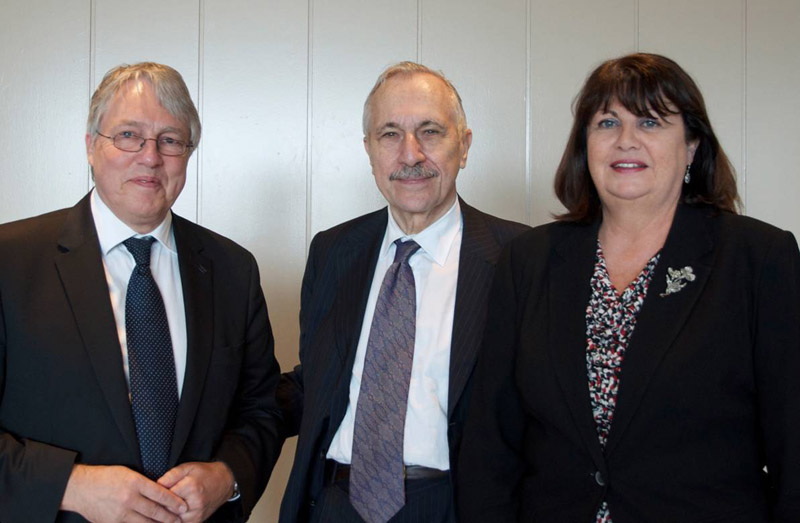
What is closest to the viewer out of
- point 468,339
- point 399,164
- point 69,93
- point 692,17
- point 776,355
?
point 776,355

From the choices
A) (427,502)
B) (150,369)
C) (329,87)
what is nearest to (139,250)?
(150,369)

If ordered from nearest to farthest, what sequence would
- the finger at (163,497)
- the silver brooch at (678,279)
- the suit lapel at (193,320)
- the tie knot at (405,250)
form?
the silver brooch at (678,279) < the finger at (163,497) < the suit lapel at (193,320) < the tie knot at (405,250)

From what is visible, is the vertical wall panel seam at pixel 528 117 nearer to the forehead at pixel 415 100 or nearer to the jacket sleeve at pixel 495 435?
the forehead at pixel 415 100

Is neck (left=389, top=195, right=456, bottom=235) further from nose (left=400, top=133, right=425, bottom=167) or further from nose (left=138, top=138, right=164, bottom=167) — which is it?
nose (left=138, top=138, right=164, bottom=167)

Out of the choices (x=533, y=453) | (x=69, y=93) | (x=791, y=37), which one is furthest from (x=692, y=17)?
(x=69, y=93)

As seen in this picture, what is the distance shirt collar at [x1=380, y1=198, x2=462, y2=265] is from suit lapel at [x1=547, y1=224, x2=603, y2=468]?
1.26ft

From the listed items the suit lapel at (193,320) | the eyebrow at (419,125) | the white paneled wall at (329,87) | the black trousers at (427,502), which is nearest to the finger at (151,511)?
the suit lapel at (193,320)

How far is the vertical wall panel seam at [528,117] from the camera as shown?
10.4ft

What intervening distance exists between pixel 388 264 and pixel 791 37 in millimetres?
2190

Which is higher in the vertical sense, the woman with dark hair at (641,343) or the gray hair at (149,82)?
the gray hair at (149,82)

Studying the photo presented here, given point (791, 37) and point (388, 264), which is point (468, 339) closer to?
point (388, 264)

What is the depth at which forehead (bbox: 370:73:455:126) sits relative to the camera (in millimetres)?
2156

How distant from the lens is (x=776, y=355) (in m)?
1.52

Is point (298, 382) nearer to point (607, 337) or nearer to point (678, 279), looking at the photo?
point (607, 337)
